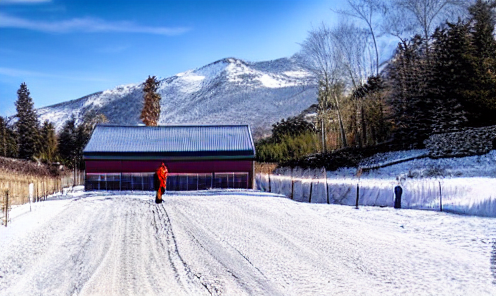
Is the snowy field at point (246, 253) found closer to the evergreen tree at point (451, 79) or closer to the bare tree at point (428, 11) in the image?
the evergreen tree at point (451, 79)

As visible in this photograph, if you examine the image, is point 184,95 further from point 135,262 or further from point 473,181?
point 135,262

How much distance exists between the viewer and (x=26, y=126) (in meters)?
62.2

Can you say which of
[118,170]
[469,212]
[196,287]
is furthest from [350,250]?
[118,170]

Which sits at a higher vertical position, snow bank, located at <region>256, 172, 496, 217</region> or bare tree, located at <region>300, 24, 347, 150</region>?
bare tree, located at <region>300, 24, 347, 150</region>

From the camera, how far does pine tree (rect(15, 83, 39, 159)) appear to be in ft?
200

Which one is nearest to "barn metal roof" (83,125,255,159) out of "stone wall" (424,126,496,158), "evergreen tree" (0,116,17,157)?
"stone wall" (424,126,496,158)

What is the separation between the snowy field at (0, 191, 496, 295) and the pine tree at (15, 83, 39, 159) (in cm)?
4787

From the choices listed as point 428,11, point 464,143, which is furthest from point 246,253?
point 428,11

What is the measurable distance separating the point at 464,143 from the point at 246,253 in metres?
23.2

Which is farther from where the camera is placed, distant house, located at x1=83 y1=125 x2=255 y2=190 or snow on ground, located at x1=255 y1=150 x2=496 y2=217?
distant house, located at x1=83 y1=125 x2=255 y2=190

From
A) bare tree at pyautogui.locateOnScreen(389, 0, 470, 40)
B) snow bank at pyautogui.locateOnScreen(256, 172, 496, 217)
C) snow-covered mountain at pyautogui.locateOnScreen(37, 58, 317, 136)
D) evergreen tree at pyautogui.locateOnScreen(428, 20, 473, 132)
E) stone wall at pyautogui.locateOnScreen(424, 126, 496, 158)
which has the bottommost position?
snow bank at pyautogui.locateOnScreen(256, 172, 496, 217)

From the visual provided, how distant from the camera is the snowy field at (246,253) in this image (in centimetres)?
814

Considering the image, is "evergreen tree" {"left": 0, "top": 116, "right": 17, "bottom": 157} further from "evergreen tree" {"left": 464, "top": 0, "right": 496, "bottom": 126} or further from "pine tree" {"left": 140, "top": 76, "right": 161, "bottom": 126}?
"evergreen tree" {"left": 464, "top": 0, "right": 496, "bottom": 126}

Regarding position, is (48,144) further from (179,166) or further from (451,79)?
(451,79)
